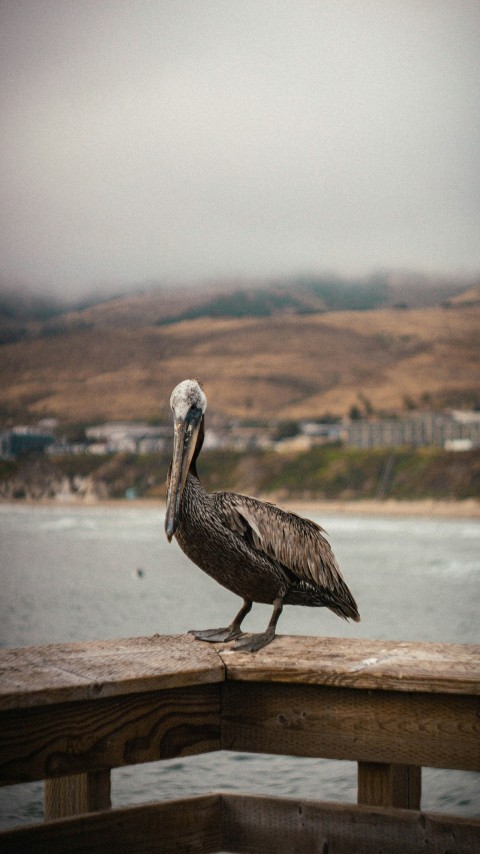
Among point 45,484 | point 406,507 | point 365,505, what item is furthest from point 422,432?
point 45,484

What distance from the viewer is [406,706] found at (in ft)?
6.53

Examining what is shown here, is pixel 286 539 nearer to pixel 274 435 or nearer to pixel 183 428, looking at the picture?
pixel 183 428

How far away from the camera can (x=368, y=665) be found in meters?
2.04

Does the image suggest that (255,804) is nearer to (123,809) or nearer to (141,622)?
(123,809)

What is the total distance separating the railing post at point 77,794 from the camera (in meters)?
1.94

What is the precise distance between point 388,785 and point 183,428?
961 millimetres

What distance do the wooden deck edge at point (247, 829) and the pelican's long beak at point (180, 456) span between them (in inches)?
25.7

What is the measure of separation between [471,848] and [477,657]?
1.24 ft

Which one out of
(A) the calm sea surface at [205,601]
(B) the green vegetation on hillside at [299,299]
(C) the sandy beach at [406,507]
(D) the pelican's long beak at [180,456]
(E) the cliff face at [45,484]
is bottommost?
(A) the calm sea surface at [205,601]

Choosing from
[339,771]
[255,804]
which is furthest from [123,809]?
[339,771]

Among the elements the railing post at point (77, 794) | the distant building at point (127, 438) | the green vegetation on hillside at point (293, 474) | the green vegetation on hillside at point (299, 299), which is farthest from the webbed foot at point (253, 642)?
the green vegetation on hillside at point (299, 299)

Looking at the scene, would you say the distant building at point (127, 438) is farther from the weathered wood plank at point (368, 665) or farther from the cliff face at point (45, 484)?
the weathered wood plank at point (368, 665)

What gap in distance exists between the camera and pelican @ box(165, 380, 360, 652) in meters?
2.53

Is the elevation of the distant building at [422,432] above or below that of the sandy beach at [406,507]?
above
